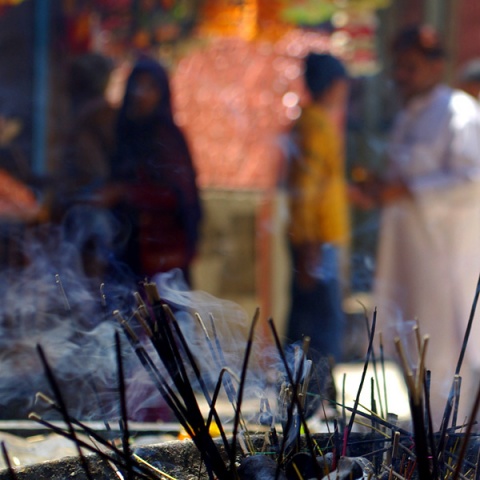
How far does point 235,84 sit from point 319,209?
1327 millimetres

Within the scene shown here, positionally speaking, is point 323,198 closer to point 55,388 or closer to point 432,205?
point 432,205

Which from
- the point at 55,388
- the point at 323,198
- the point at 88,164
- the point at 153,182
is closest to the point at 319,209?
the point at 323,198

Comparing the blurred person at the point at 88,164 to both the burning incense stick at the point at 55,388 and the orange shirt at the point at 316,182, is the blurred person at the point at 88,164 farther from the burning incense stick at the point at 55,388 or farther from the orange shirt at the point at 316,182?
the burning incense stick at the point at 55,388

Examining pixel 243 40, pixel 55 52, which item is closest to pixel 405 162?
pixel 243 40

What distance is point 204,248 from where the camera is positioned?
5.91m

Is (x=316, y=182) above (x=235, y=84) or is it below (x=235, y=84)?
below

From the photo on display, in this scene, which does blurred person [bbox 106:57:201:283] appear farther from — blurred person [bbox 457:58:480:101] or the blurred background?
blurred person [bbox 457:58:480:101]

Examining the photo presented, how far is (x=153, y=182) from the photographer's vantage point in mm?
4477

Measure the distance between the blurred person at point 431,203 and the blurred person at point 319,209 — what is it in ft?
0.94

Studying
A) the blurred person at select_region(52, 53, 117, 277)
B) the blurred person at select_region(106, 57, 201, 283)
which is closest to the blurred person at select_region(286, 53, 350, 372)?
the blurred person at select_region(106, 57, 201, 283)

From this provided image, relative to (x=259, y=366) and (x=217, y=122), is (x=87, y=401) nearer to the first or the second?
(x=259, y=366)

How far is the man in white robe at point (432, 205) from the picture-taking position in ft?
14.5

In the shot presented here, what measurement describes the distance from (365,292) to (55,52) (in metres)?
2.43

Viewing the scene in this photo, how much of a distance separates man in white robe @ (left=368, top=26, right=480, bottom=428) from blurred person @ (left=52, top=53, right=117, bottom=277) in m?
1.47
